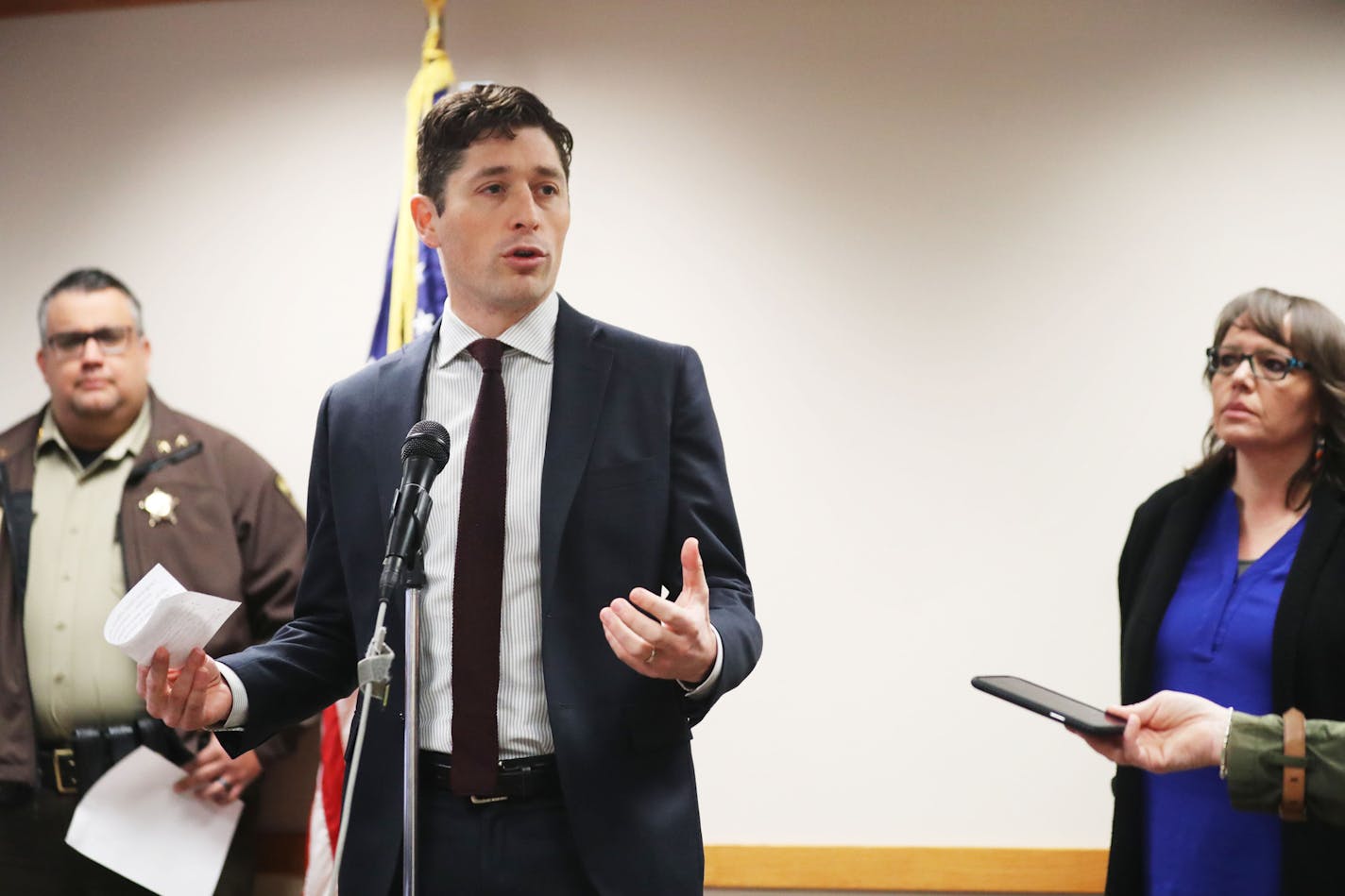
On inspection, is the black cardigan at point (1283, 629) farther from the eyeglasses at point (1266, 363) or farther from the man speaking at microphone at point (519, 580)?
the man speaking at microphone at point (519, 580)

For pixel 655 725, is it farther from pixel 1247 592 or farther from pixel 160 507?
pixel 160 507

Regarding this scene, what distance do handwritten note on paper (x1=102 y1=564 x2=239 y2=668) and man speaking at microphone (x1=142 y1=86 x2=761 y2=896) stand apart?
0.05 metres

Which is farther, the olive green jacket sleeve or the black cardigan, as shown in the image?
the black cardigan

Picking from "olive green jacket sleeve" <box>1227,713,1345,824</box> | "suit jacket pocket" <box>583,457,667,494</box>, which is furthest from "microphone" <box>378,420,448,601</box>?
"olive green jacket sleeve" <box>1227,713,1345,824</box>

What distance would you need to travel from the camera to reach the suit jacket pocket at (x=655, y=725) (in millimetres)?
1536

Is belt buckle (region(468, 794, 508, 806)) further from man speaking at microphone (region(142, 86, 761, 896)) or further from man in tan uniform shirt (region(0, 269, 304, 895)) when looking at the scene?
man in tan uniform shirt (region(0, 269, 304, 895))

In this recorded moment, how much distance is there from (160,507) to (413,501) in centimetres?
207

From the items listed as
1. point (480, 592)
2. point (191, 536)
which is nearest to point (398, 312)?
point (191, 536)

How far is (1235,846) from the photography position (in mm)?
2158

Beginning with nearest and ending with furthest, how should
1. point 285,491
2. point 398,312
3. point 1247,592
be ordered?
point 1247,592
point 398,312
point 285,491

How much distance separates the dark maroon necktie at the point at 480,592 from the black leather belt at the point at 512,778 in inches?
0.7

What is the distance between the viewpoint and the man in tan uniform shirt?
10.00 ft

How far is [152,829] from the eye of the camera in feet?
9.71

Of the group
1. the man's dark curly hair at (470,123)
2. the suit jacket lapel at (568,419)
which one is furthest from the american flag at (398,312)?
the suit jacket lapel at (568,419)
